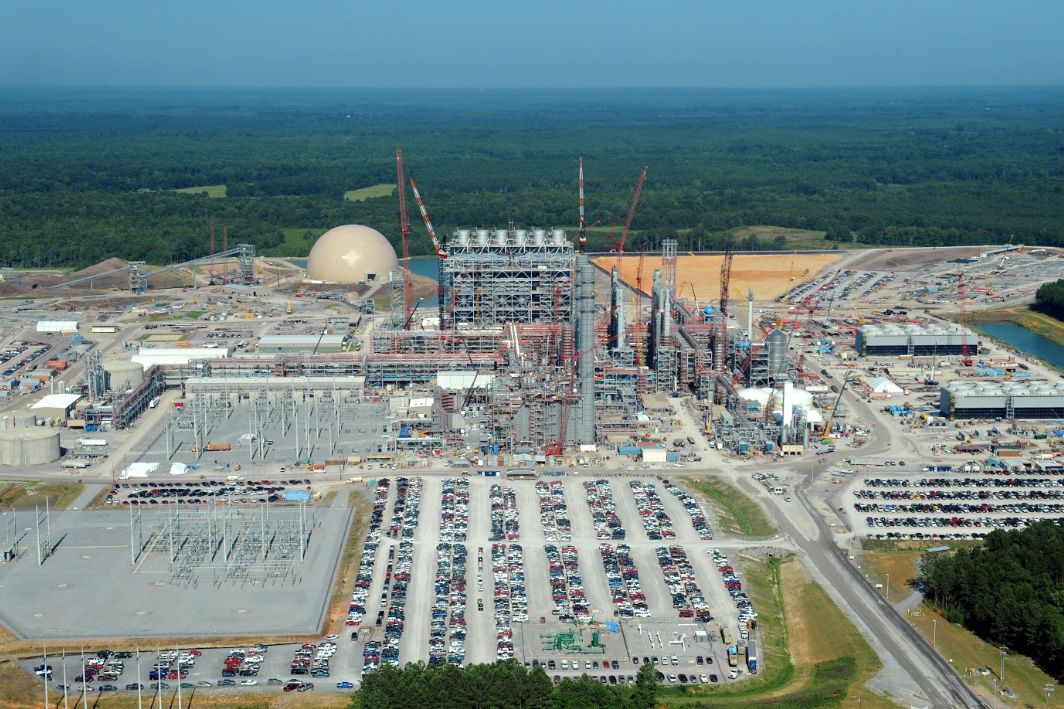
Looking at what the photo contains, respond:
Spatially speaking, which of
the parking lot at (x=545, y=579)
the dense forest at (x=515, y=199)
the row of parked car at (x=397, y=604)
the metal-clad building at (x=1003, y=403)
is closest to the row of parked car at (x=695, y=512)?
the parking lot at (x=545, y=579)

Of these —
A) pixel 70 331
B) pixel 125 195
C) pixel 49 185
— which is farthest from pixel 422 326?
pixel 49 185

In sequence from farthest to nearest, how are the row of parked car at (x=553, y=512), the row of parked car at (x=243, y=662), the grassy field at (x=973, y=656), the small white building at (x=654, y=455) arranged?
the small white building at (x=654, y=455) → the row of parked car at (x=553, y=512) → the row of parked car at (x=243, y=662) → the grassy field at (x=973, y=656)

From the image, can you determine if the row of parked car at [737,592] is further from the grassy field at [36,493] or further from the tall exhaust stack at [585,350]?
the grassy field at [36,493]

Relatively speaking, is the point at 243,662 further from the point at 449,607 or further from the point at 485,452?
the point at 485,452

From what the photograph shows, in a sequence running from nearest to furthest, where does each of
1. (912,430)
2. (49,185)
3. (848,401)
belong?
(912,430), (848,401), (49,185)

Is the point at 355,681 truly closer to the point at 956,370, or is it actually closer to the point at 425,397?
the point at 425,397

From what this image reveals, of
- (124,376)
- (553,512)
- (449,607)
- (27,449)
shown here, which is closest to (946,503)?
(553,512)
